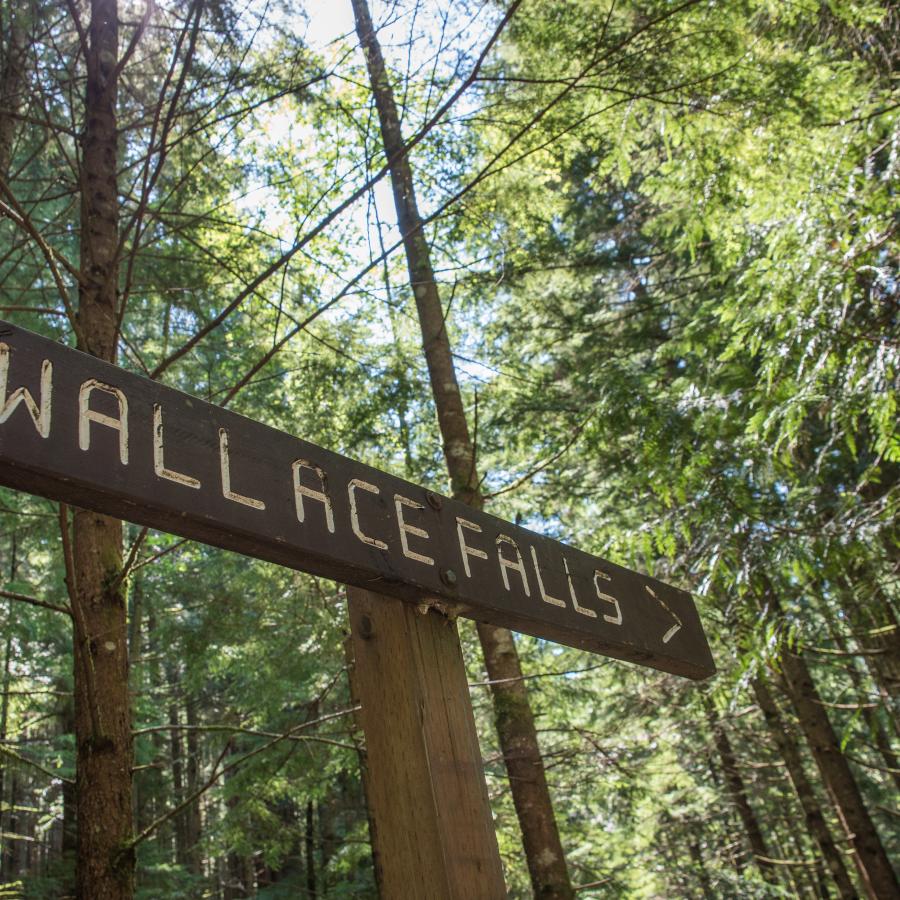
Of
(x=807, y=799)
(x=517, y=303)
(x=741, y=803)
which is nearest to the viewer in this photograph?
(x=807, y=799)

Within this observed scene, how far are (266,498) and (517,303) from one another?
10.6 m

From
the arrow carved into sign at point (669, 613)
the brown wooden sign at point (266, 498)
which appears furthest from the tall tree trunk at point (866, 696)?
the brown wooden sign at point (266, 498)

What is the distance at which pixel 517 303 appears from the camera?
12.0 meters

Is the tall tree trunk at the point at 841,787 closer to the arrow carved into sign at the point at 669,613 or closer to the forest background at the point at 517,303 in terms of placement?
the forest background at the point at 517,303

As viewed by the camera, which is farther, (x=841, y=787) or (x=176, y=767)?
(x=176, y=767)

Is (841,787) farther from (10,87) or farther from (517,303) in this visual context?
(10,87)

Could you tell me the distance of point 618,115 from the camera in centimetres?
626

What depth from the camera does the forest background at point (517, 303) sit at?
4.09 m

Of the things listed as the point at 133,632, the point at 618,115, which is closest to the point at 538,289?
the point at 618,115

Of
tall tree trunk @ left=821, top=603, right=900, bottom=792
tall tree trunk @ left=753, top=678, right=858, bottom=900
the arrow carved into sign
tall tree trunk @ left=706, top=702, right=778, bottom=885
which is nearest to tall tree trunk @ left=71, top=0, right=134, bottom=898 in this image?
the arrow carved into sign

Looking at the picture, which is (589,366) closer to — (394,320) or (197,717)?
(394,320)

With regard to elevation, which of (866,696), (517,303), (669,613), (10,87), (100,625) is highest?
(517,303)

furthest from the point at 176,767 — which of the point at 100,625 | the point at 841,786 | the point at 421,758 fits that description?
the point at 421,758

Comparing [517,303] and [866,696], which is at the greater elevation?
[517,303]
